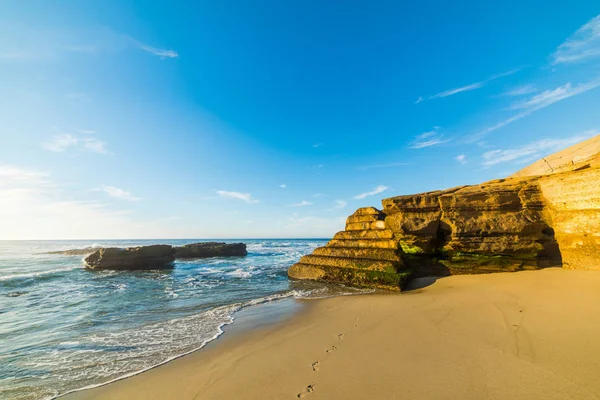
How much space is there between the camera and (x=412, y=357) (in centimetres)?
421

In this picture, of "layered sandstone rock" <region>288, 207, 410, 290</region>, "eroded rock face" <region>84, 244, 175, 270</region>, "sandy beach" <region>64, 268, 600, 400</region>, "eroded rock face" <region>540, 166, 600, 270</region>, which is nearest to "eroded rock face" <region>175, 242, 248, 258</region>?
"eroded rock face" <region>84, 244, 175, 270</region>

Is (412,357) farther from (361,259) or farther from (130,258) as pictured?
(130,258)

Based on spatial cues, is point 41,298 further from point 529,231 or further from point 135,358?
point 529,231

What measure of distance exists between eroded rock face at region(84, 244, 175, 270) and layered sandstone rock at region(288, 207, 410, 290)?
2368 cm

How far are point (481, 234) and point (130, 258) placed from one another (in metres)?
35.3

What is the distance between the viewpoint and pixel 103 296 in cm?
1225

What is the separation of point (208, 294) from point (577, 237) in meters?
16.6

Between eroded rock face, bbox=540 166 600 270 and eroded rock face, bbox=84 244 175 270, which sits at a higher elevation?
eroded rock face, bbox=540 166 600 270

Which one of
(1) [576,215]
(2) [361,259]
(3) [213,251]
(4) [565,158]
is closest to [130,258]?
(3) [213,251]

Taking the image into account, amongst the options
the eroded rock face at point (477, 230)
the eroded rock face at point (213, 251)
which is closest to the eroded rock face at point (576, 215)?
the eroded rock face at point (477, 230)

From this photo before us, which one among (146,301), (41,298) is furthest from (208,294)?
(41,298)

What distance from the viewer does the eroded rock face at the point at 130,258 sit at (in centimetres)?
2752

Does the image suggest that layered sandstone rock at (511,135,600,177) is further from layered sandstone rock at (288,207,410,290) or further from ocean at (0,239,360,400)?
ocean at (0,239,360,400)

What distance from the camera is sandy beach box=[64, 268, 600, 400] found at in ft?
11.0
